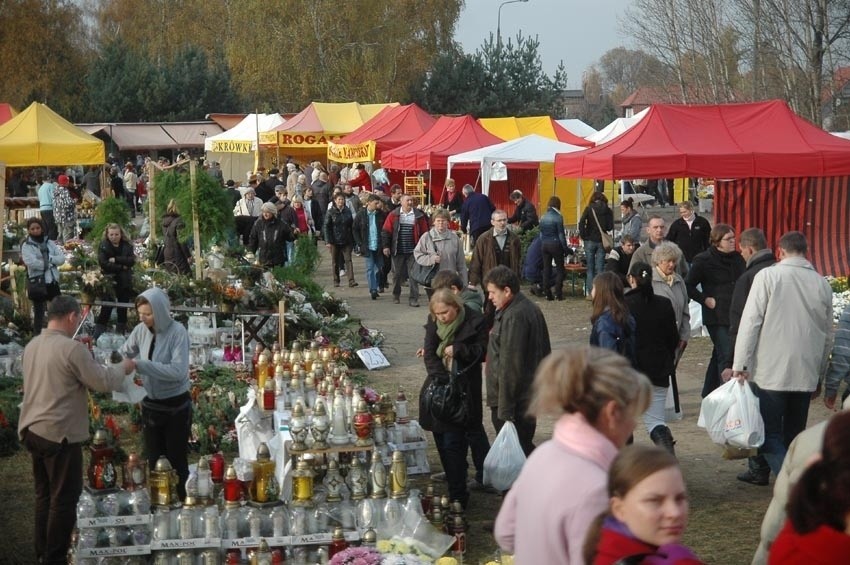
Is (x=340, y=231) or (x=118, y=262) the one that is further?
(x=340, y=231)

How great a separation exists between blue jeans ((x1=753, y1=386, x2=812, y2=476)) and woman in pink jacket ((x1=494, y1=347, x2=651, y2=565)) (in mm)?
4454

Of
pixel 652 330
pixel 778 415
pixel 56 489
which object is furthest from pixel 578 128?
pixel 56 489

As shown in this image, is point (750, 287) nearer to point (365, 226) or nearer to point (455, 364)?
point (455, 364)

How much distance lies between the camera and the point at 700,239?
600 inches

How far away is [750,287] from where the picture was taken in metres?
8.50

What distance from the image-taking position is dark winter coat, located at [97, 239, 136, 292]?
13.7m

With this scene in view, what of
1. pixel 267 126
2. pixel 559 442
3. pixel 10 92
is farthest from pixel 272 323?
pixel 10 92

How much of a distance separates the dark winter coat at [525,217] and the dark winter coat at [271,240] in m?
4.82

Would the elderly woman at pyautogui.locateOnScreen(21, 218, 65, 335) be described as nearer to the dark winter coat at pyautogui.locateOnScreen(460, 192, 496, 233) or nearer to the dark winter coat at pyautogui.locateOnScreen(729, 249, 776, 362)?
the dark winter coat at pyautogui.locateOnScreen(729, 249, 776, 362)

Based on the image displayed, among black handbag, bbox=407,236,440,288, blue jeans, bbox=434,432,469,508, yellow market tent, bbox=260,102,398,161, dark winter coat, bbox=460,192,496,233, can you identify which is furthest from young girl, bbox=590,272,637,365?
yellow market tent, bbox=260,102,398,161

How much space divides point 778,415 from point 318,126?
2795 cm

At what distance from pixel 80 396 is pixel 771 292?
13.8ft

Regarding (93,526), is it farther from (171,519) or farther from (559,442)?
(559,442)

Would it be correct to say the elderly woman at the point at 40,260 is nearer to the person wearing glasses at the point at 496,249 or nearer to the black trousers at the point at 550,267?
the person wearing glasses at the point at 496,249
